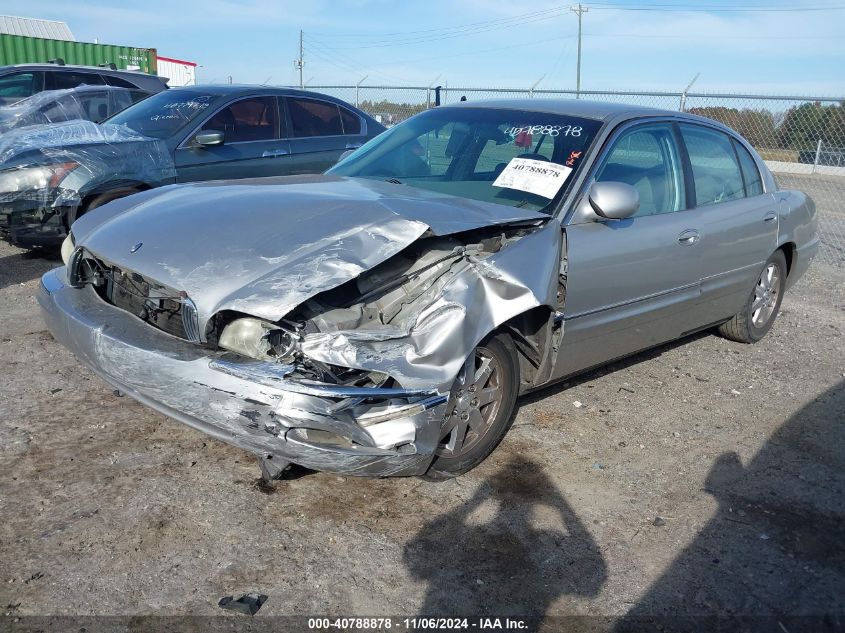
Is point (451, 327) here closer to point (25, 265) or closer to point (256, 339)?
point (256, 339)

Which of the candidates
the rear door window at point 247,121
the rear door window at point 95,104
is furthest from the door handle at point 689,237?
the rear door window at point 95,104

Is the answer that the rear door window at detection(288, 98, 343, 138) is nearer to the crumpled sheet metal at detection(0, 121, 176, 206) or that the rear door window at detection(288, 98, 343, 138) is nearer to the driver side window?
the crumpled sheet metal at detection(0, 121, 176, 206)

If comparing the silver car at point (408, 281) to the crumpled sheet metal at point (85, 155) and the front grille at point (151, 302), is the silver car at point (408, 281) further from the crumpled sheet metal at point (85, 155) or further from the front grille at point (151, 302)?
the crumpled sheet metal at point (85, 155)

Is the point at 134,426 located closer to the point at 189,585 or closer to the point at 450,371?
the point at 189,585

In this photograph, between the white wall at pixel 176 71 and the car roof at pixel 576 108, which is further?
the white wall at pixel 176 71

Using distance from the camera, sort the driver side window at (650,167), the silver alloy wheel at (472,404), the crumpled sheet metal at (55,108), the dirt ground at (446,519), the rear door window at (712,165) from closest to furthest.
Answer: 1. the dirt ground at (446,519)
2. the silver alloy wheel at (472,404)
3. the driver side window at (650,167)
4. the rear door window at (712,165)
5. the crumpled sheet metal at (55,108)

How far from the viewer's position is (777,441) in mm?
4191

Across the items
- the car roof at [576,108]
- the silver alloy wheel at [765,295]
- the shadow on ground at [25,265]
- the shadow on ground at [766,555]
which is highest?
the car roof at [576,108]

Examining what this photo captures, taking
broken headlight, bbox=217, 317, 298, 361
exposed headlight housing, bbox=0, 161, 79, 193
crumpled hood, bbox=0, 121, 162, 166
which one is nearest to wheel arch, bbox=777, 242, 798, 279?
broken headlight, bbox=217, 317, 298, 361

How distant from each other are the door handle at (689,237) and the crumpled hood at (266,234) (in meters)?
1.21

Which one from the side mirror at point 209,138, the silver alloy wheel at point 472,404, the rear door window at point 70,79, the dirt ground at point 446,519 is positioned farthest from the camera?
the rear door window at point 70,79

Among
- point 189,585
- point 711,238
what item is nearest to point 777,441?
point 711,238

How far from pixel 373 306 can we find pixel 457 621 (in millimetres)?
1253

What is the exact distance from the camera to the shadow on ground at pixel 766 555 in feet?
8.87
